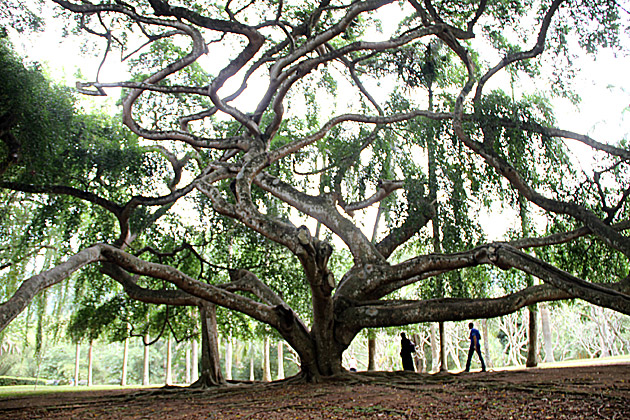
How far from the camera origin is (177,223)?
12156 mm

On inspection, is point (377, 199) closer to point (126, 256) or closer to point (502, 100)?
point (502, 100)

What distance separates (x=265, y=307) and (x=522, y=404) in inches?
158

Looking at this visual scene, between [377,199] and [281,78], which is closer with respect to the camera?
[281,78]

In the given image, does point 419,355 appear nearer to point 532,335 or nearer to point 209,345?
point 532,335

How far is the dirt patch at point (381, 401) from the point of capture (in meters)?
5.08

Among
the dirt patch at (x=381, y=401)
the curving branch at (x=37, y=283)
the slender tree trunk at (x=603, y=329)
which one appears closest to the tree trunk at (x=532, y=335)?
the dirt patch at (x=381, y=401)

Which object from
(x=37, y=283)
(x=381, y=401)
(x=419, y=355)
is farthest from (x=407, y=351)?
(x=419, y=355)

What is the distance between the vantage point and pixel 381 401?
6.18 metres

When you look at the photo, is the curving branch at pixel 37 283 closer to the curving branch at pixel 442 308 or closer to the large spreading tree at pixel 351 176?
the large spreading tree at pixel 351 176

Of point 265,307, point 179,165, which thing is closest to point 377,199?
point 265,307

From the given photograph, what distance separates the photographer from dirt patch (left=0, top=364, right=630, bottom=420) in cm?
508

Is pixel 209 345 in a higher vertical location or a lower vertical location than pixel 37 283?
lower

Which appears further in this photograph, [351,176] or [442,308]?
[351,176]

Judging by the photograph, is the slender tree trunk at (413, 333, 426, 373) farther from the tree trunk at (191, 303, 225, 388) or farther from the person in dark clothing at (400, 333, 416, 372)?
the tree trunk at (191, 303, 225, 388)
